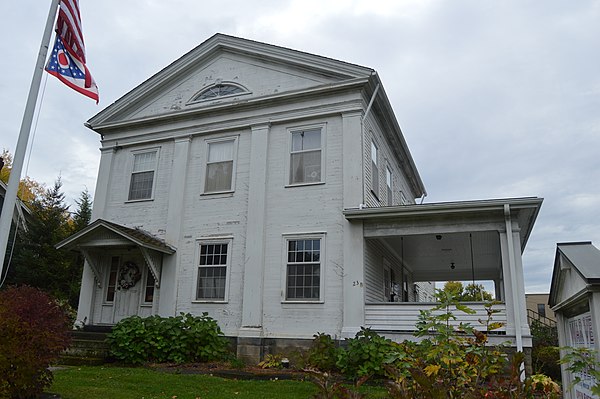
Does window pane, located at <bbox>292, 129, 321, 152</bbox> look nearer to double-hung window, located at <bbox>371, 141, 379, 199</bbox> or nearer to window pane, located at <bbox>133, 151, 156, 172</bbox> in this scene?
double-hung window, located at <bbox>371, 141, 379, 199</bbox>

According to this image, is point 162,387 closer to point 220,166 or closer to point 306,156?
point 306,156

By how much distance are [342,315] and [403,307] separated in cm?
149

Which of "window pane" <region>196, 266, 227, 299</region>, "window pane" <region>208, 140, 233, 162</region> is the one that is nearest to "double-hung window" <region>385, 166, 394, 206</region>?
"window pane" <region>208, 140, 233, 162</region>

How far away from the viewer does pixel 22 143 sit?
7.26 metres

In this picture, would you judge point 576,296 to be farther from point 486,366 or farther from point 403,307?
point 403,307

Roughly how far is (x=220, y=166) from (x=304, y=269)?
14.0 feet

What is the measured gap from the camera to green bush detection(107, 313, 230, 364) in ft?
39.1

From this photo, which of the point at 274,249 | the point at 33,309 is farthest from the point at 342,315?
the point at 33,309

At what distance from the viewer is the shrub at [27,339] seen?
241 inches

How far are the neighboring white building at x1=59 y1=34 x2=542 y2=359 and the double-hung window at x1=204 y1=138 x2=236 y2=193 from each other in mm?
43

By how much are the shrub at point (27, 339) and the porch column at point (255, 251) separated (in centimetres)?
581

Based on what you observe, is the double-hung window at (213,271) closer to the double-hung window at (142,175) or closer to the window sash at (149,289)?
the window sash at (149,289)

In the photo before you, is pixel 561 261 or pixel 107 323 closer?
pixel 561 261

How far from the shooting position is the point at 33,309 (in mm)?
6707
